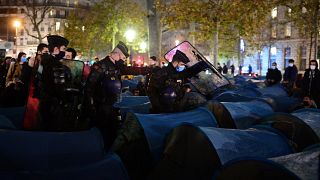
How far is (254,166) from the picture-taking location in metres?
3.68

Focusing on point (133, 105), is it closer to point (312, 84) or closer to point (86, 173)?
point (86, 173)

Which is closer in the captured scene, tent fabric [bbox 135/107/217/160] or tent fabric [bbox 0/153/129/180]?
tent fabric [bbox 0/153/129/180]

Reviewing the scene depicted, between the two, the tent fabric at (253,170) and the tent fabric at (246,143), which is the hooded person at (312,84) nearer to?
the tent fabric at (246,143)

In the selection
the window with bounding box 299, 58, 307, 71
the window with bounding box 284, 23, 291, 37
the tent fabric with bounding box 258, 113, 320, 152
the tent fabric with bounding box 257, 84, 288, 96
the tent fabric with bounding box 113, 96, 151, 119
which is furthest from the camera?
the window with bounding box 284, 23, 291, 37

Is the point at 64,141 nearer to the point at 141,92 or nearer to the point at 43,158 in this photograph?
the point at 43,158

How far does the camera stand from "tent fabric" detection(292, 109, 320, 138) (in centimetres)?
611

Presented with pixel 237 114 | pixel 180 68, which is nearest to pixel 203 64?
pixel 180 68

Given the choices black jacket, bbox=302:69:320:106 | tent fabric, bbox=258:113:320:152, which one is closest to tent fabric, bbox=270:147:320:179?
tent fabric, bbox=258:113:320:152

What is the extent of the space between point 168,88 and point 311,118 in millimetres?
2658

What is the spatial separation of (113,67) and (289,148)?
385 cm

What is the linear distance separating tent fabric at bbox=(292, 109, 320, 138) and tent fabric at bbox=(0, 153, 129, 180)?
2.54 m

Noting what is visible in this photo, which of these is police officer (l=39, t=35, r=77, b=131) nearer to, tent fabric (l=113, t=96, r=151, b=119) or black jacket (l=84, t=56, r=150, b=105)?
black jacket (l=84, t=56, r=150, b=105)

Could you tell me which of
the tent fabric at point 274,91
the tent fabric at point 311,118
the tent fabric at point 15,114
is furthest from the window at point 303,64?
the tent fabric at point 311,118

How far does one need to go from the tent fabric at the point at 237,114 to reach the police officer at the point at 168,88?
746mm
